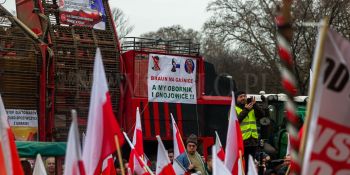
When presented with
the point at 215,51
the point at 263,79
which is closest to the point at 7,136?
the point at 263,79

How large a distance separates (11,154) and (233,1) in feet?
128

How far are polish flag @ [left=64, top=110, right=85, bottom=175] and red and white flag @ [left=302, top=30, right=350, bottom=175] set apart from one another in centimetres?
150

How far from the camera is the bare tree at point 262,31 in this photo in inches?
1432

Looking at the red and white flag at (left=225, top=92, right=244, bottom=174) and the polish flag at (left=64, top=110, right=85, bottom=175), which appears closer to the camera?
the polish flag at (left=64, top=110, right=85, bottom=175)

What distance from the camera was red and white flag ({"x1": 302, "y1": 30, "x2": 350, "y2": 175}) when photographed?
11.0ft

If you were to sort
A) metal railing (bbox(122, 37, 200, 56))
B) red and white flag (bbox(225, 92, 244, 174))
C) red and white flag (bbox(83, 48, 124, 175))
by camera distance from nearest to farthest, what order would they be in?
1. red and white flag (bbox(83, 48, 124, 175))
2. red and white flag (bbox(225, 92, 244, 174))
3. metal railing (bbox(122, 37, 200, 56))

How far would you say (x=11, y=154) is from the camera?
17.7ft

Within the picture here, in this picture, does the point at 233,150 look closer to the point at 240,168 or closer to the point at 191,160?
the point at 240,168

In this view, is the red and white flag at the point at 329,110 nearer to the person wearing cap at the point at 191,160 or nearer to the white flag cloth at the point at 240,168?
the white flag cloth at the point at 240,168

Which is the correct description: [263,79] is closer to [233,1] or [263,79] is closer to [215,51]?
[233,1]

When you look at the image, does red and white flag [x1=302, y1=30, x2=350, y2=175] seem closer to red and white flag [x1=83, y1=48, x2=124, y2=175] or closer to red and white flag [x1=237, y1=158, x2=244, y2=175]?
red and white flag [x1=83, y1=48, x2=124, y2=175]

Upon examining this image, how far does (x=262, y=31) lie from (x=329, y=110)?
39199 mm

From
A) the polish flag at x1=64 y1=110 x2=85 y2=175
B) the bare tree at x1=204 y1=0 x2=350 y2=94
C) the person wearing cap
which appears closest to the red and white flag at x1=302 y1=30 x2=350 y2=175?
the polish flag at x1=64 y1=110 x2=85 y2=175

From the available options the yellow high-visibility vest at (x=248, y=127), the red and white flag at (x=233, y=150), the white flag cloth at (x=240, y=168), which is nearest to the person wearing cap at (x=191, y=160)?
the yellow high-visibility vest at (x=248, y=127)
